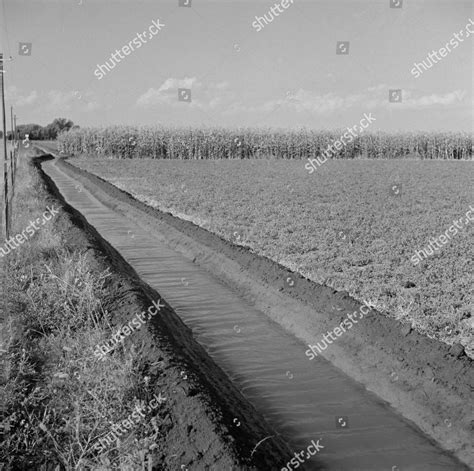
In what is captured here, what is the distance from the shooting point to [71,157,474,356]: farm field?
8477 millimetres

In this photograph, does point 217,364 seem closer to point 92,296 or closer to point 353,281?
point 92,296

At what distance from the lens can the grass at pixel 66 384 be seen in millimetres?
4398

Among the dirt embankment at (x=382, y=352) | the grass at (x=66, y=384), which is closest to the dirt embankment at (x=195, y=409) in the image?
the grass at (x=66, y=384)

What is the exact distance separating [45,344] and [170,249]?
24.8ft

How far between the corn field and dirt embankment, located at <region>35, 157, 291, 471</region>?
45.3 m

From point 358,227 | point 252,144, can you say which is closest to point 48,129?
point 252,144

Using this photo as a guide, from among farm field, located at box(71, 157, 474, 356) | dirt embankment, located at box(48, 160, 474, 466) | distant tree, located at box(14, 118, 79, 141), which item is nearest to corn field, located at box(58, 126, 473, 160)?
farm field, located at box(71, 157, 474, 356)

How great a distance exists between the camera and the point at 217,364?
714 cm

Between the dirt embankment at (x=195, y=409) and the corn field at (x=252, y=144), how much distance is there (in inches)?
1782

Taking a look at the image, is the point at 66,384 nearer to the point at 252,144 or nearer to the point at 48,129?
the point at 252,144

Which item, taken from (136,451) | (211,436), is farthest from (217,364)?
(136,451)

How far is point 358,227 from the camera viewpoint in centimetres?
1451

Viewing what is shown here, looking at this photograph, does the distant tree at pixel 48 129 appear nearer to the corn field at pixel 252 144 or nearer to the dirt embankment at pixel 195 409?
the corn field at pixel 252 144

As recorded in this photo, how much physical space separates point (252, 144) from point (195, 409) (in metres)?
49.4
